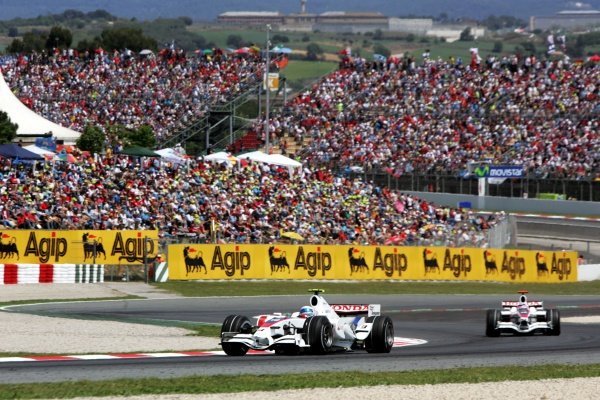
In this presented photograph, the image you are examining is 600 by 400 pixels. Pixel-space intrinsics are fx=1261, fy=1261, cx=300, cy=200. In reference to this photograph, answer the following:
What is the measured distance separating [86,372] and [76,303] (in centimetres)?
1604

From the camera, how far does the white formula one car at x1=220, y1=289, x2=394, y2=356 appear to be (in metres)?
19.5

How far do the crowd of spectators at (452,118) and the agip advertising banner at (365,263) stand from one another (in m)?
13.1

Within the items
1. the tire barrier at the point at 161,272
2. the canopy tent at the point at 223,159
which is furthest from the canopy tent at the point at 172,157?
the tire barrier at the point at 161,272

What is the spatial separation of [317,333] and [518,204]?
46325mm

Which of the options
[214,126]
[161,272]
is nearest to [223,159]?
[161,272]

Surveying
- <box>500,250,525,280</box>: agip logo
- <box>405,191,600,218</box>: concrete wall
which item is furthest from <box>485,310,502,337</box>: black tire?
<box>405,191,600,218</box>: concrete wall

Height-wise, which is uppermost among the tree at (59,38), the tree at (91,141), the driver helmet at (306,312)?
the tree at (59,38)

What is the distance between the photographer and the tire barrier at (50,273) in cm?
3712

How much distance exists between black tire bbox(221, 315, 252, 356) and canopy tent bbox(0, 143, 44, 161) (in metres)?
24.3

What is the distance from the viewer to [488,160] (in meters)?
63.2

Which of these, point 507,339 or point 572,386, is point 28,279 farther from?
point 572,386

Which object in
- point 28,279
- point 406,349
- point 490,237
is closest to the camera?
point 406,349

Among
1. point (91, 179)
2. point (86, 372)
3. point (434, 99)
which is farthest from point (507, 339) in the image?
point (434, 99)

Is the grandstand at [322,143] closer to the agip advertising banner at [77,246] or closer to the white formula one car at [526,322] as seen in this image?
Answer: the agip advertising banner at [77,246]
